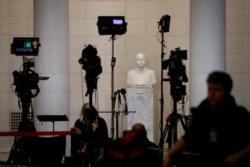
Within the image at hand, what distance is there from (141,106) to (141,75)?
61 centimetres

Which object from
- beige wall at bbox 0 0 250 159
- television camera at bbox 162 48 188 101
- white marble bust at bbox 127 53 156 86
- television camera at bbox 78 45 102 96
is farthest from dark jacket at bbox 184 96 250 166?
beige wall at bbox 0 0 250 159

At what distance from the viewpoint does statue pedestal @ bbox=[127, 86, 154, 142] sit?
1125 cm

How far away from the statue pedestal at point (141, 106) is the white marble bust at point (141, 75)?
121mm

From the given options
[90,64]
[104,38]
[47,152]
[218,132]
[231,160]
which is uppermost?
[104,38]

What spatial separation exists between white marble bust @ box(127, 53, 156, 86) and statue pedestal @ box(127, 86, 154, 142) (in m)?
0.12

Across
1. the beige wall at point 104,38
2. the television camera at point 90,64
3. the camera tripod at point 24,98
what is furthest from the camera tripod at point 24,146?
the beige wall at point 104,38

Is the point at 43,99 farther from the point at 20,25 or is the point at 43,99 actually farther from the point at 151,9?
the point at 151,9

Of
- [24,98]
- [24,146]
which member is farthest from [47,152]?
[24,98]

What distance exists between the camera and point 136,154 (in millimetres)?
5102

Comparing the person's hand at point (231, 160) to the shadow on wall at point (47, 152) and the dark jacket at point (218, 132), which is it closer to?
the dark jacket at point (218, 132)

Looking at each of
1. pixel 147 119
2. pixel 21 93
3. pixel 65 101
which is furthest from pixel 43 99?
pixel 147 119

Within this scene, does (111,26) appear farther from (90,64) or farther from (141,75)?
(141,75)

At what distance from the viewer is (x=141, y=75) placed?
11.3 m

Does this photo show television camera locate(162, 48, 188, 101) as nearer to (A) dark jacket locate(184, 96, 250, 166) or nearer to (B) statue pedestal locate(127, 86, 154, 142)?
(B) statue pedestal locate(127, 86, 154, 142)
